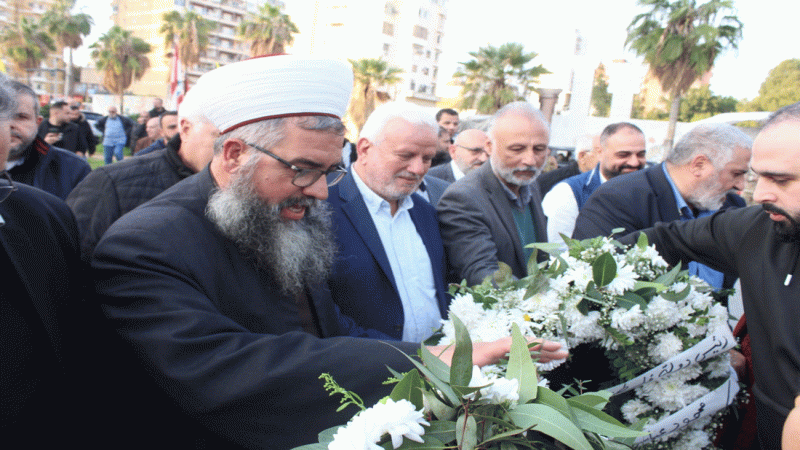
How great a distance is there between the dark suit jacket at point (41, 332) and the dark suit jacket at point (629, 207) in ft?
8.60

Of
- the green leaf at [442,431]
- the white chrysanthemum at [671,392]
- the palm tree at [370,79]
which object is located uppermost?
the palm tree at [370,79]

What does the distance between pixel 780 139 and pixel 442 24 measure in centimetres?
8340

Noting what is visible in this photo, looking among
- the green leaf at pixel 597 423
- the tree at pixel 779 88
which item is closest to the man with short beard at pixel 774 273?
the green leaf at pixel 597 423

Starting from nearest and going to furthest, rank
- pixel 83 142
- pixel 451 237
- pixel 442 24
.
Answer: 1. pixel 451 237
2. pixel 83 142
3. pixel 442 24

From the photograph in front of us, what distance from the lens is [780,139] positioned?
6.59ft

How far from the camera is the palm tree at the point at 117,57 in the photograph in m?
51.2

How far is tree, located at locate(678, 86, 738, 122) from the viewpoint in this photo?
56.0m

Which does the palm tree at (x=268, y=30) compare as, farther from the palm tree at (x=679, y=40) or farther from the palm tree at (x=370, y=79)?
the palm tree at (x=679, y=40)

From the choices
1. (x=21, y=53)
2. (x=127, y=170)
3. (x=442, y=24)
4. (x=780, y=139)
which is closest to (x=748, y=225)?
(x=780, y=139)

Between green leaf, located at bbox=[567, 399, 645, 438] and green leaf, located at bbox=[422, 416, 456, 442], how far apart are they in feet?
0.99

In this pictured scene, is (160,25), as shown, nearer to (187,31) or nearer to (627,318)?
(187,31)

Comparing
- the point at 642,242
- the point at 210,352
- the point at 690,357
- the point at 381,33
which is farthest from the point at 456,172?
the point at 381,33

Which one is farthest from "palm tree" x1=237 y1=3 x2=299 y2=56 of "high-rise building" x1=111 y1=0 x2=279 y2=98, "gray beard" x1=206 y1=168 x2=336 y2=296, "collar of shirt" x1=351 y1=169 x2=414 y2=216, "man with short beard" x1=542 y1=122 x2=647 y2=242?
"high-rise building" x1=111 y1=0 x2=279 y2=98

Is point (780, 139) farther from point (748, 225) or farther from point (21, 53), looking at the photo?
point (21, 53)
